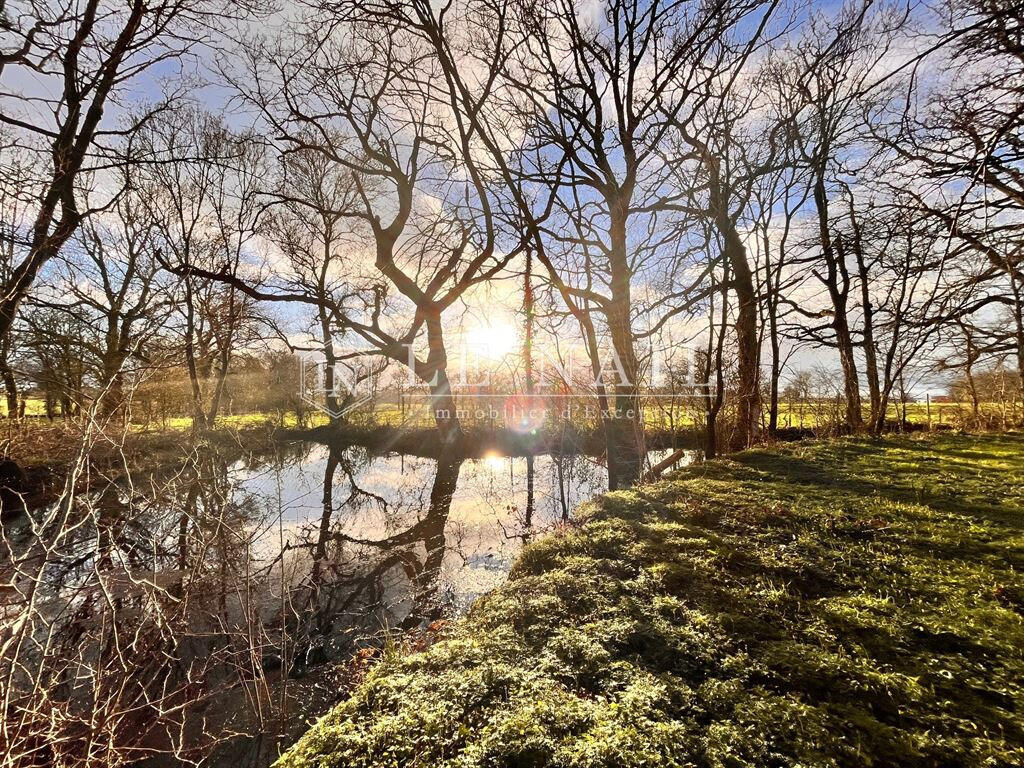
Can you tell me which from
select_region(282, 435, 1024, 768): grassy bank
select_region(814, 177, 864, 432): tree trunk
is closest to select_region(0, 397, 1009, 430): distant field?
select_region(814, 177, 864, 432): tree trunk

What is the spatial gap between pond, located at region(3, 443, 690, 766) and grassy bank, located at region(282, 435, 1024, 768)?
3.83 ft

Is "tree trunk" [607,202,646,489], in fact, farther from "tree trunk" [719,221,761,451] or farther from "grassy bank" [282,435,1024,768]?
"grassy bank" [282,435,1024,768]

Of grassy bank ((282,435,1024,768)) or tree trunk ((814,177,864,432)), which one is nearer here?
grassy bank ((282,435,1024,768))

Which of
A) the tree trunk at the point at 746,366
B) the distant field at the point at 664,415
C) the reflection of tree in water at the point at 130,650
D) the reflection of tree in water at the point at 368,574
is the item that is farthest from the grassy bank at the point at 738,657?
the tree trunk at the point at 746,366

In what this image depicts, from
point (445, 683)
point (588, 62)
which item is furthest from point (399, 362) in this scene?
point (445, 683)

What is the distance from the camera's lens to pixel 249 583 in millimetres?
3051

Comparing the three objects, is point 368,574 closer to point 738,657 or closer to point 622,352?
point 738,657

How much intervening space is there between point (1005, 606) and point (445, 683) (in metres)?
2.57

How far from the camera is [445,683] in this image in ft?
6.23

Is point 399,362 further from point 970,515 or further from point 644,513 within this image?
point 970,515

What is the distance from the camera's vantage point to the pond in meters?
2.70

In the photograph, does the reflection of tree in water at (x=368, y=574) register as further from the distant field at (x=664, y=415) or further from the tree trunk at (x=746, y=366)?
the tree trunk at (x=746, y=366)

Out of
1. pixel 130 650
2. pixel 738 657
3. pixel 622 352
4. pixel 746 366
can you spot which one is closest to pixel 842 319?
pixel 746 366

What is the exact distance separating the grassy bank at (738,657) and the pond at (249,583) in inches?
45.9
